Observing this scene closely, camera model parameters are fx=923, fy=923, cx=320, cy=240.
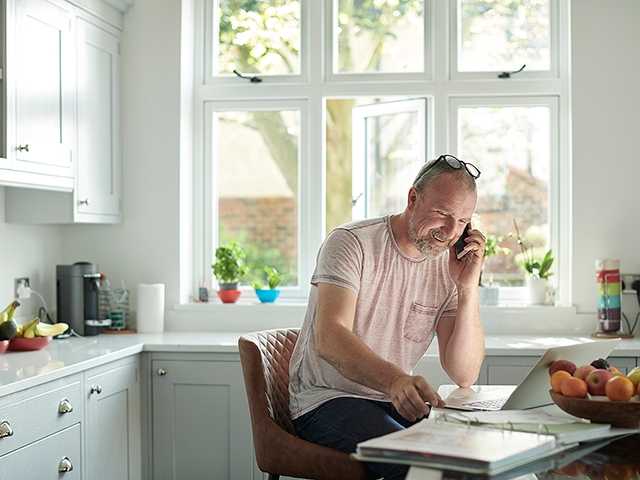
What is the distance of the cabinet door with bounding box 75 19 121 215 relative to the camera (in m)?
4.09

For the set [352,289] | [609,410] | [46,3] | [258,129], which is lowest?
[609,410]

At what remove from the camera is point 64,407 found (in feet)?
10.5

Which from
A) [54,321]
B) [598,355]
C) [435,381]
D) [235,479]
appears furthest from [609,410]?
[54,321]

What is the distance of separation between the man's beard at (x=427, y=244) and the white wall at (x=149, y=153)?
2.11 meters

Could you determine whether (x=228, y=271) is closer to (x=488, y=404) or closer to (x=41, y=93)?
(x=41, y=93)

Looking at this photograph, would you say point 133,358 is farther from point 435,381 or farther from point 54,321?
point 435,381

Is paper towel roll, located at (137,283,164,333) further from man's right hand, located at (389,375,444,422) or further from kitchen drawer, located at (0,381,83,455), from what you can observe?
man's right hand, located at (389,375,444,422)

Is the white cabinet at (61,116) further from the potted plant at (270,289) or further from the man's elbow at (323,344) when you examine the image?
the man's elbow at (323,344)

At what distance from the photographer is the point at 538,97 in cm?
456

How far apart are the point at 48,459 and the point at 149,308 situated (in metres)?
1.33

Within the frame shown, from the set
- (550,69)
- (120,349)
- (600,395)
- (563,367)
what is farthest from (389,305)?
(550,69)

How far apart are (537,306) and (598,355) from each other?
2.02 m

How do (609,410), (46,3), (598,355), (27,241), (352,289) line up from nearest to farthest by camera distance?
1. (609,410)
2. (598,355)
3. (352,289)
4. (46,3)
5. (27,241)

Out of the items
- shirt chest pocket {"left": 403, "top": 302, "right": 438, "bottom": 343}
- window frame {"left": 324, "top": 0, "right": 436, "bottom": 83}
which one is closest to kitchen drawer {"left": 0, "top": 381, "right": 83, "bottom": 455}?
shirt chest pocket {"left": 403, "top": 302, "right": 438, "bottom": 343}
